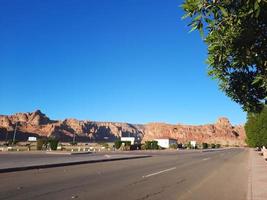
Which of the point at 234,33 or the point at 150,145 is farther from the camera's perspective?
the point at 150,145

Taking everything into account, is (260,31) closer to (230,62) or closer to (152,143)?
(230,62)

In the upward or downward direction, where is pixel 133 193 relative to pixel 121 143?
downward

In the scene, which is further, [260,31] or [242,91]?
[242,91]

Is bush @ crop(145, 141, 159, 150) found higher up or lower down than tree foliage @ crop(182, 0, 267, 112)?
higher up

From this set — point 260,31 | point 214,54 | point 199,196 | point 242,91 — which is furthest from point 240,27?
point 199,196

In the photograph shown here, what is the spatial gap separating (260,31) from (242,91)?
327 cm

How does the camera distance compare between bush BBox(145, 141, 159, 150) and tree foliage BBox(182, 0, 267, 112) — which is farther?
bush BBox(145, 141, 159, 150)

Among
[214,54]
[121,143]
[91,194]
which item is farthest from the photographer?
[121,143]

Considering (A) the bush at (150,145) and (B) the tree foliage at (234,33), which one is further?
(A) the bush at (150,145)

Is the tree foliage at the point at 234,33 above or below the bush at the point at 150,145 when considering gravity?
below

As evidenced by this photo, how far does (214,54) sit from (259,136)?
2074 inches

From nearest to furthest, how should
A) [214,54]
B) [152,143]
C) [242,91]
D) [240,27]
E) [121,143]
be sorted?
[240,27], [214,54], [242,91], [121,143], [152,143]

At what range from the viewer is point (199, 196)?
1195 centimetres

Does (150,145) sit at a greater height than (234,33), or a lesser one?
greater
